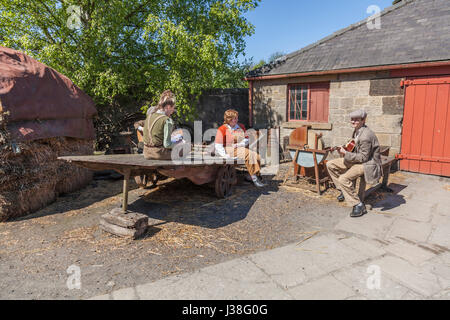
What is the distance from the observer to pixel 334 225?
4.62 m

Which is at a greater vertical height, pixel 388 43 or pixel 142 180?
pixel 388 43

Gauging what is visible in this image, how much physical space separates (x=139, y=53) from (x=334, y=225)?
811 cm

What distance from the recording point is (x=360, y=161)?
16.4ft

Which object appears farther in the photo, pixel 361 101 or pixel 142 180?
pixel 361 101

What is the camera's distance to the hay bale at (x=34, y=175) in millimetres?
4625

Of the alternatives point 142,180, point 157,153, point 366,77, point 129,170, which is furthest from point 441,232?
point 366,77

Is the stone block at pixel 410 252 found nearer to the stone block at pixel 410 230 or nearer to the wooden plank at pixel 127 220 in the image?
the stone block at pixel 410 230

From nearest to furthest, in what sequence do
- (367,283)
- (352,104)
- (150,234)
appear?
(367,283) → (150,234) → (352,104)

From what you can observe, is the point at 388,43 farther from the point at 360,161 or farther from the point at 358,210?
the point at 358,210

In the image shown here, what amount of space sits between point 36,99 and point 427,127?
8502 millimetres

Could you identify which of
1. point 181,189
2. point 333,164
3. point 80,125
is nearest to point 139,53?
point 80,125

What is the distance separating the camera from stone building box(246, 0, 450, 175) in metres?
7.54

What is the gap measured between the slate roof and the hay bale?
24.4ft
